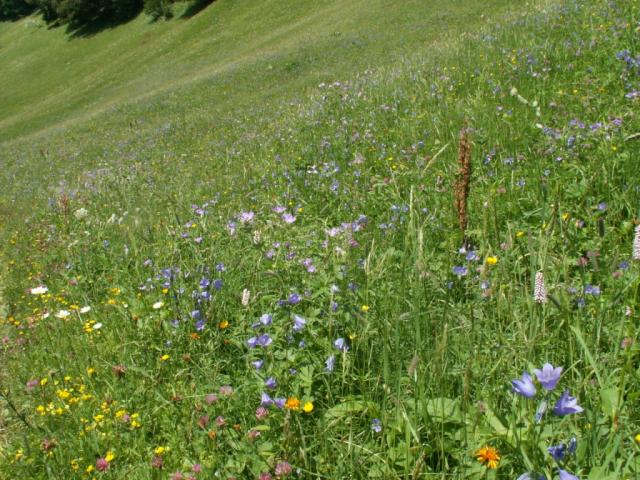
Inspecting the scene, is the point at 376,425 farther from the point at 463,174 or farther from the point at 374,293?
the point at 463,174

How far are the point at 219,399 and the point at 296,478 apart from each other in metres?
0.65

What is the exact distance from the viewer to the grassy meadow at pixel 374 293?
186 cm

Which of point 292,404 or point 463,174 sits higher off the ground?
point 463,174

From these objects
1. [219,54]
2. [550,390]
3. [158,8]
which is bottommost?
[550,390]

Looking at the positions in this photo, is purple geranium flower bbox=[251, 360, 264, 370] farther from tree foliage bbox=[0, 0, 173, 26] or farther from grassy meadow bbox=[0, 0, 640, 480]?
tree foliage bbox=[0, 0, 173, 26]

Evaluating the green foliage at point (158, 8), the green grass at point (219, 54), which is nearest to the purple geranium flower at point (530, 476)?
the green grass at point (219, 54)

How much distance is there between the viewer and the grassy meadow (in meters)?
1.86

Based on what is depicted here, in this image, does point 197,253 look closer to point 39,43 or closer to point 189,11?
point 189,11

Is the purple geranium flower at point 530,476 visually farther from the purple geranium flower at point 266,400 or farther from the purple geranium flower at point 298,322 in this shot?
the purple geranium flower at point 298,322

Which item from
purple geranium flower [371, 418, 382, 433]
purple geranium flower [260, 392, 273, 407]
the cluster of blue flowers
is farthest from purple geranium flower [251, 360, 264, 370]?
the cluster of blue flowers

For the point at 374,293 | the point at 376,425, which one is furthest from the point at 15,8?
the point at 376,425

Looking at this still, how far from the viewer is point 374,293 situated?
2691 mm

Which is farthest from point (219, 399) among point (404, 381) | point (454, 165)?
point (454, 165)

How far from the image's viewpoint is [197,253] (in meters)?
3.64
